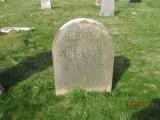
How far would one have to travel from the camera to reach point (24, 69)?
7.27 meters

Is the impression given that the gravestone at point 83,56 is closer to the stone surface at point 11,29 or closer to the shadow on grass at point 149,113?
the shadow on grass at point 149,113

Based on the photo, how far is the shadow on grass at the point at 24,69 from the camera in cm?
658

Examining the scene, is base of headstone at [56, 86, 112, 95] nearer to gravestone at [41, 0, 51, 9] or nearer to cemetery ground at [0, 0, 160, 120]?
cemetery ground at [0, 0, 160, 120]

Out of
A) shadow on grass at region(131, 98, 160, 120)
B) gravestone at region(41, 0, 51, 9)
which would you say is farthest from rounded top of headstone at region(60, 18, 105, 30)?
gravestone at region(41, 0, 51, 9)

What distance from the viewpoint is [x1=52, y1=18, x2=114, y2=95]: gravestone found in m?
5.48

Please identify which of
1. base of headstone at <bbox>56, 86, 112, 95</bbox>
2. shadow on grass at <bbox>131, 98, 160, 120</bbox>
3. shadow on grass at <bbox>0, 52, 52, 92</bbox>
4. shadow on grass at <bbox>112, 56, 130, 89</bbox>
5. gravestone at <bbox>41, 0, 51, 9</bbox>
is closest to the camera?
shadow on grass at <bbox>131, 98, 160, 120</bbox>

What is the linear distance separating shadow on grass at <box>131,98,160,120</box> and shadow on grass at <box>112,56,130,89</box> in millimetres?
1079

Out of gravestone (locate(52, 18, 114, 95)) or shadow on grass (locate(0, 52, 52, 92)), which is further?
shadow on grass (locate(0, 52, 52, 92))

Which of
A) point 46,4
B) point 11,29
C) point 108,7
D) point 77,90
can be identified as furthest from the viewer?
point 46,4

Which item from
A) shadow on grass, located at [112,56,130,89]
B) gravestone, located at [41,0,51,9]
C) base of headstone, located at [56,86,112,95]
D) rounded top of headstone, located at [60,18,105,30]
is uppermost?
rounded top of headstone, located at [60,18,105,30]

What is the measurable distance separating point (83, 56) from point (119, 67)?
1.88 meters

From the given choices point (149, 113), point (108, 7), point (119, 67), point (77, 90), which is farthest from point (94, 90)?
point (108, 7)

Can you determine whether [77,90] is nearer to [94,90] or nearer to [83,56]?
[94,90]

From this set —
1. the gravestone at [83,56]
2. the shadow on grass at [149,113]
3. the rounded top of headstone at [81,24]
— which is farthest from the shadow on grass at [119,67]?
the rounded top of headstone at [81,24]
